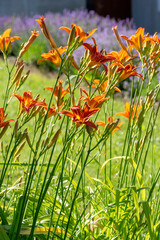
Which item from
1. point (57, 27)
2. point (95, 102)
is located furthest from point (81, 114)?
point (57, 27)

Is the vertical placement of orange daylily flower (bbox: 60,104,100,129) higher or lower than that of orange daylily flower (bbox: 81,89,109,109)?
lower

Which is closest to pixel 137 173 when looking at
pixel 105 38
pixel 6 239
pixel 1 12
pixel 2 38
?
pixel 6 239

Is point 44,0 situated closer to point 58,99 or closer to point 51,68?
point 51,68

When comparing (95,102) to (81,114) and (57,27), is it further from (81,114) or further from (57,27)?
(57,27)

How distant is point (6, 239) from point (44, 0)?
27.4 ft

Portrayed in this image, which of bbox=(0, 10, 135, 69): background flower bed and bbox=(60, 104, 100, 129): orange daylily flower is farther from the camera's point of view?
bbox=(0, 10, 135, 69): background flower bed

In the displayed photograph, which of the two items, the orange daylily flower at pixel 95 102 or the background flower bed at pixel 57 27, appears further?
the background flower bed at pixel 57 27

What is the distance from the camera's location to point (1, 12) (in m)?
9.55

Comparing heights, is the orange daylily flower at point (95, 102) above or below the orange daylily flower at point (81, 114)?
above

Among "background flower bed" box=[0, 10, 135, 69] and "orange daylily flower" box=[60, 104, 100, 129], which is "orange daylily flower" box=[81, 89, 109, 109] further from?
"background flower bed" box=[0, 10, 135, 69]

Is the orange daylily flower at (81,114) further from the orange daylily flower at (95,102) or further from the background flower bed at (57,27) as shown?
the background flower bed at (57,27)

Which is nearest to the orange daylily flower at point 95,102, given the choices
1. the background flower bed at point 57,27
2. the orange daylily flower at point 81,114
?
the orange daylily flower at point 81,114

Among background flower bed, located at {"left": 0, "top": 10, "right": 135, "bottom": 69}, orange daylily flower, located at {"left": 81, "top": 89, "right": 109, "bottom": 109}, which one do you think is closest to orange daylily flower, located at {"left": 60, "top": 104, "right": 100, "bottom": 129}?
orange daylily flower, located at {"left": 81, "top": 89, "right": 109, "bottom": 109}

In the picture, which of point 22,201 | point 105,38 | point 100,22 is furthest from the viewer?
point 100,22
